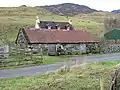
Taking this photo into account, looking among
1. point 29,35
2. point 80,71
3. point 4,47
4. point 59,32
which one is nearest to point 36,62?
point 4,47

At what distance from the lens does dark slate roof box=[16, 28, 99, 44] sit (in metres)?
53.2

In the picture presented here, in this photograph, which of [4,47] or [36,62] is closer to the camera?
[36,62]

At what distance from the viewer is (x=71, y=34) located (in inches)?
2343

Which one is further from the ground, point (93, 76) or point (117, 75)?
point (117, 75)

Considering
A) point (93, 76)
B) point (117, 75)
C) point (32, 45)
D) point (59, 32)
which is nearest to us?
point (117, 75)

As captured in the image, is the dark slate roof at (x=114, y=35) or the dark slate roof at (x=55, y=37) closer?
the dark slate roof at (x=55, y=37)

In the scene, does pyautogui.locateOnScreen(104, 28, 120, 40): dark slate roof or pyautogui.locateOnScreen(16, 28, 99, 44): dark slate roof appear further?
pyautogui.locateOnScreen(104, 28, 120, 40): dark slate roof

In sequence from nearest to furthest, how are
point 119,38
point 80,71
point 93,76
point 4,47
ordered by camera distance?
point 93,76 → point 80,71 → point 4,47 → point 119,38

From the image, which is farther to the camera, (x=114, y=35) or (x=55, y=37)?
(x=114, y=35)

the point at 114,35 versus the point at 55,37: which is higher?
the point at 55,37

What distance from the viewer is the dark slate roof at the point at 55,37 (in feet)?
175

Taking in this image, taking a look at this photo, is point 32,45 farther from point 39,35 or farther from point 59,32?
point 59,32

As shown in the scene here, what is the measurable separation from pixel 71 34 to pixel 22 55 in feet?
72.0

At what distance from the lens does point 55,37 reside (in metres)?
55.4
